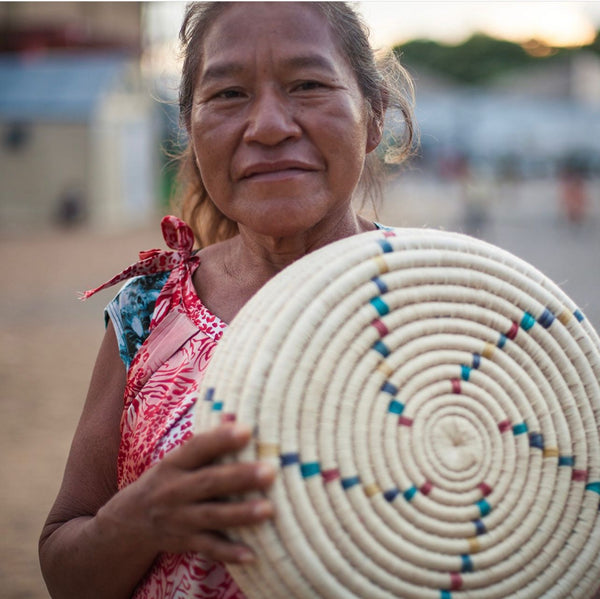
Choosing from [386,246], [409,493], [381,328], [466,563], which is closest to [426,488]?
[409,493]

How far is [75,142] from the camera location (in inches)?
803

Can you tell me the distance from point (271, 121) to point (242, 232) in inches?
15.3

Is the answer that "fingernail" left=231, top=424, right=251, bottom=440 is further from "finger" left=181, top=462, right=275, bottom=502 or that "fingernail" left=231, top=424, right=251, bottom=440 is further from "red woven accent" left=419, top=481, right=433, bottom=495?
"red woven accent" left=419, top=481, right=433, bottom=495

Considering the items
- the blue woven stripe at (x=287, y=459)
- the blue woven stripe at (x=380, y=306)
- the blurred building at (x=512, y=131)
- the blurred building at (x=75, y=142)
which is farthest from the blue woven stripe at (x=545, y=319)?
the blurred building at (x=512, y=131)

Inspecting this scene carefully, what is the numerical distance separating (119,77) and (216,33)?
71.0 feet

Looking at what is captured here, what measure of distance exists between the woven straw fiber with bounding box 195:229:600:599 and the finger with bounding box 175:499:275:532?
28 mm

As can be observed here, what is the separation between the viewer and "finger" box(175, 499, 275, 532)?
1.12m

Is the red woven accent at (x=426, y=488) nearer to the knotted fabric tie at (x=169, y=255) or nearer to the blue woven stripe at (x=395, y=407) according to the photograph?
the blue woven stripe at (x=395, y=407)

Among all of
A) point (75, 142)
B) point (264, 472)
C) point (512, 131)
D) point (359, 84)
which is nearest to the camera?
point (264, 472)

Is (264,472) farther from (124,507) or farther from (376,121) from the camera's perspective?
(376,121)

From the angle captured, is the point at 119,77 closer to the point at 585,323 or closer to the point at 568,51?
the point at 585,323

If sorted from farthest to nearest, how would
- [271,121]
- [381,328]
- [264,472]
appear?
[271,121], [381,328], [264,472]

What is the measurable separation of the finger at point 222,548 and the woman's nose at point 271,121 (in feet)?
2.41

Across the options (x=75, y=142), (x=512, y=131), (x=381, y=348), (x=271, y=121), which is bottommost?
(x=381, y=348)
